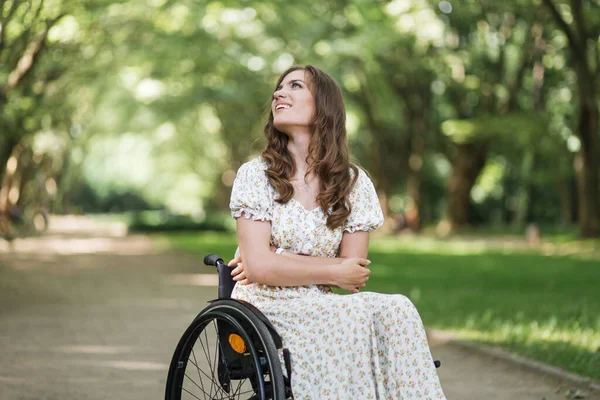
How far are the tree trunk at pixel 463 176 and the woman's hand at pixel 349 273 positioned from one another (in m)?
28.5

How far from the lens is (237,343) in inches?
154

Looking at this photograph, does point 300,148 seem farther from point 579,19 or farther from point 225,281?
point 579,19

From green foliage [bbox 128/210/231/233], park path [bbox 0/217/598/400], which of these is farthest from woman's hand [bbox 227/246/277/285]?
green foliage [bbox 128/210/231/233]

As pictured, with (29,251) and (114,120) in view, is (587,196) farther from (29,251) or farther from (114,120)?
(114,120)

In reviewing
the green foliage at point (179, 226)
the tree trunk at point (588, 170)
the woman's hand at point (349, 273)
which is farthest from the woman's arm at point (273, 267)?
the green foliage at point (179, 226)

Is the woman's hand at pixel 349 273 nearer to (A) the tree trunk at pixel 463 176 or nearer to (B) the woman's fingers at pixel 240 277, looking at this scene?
(B) the woman's fingers at pixel 240 277

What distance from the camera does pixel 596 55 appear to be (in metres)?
23.4

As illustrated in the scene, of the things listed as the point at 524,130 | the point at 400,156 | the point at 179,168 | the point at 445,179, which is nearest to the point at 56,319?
the point at 524,130

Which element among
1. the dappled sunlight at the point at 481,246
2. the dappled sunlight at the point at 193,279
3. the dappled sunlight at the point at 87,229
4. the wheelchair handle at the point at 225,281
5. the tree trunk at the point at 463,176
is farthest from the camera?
the dappled sunlight at the point at 87,229

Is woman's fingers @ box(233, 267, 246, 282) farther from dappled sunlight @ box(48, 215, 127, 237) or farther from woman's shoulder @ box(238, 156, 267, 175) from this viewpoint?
dappled sunlight @ box(48, 215, 127, 237)

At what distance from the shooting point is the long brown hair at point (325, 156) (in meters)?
3.93

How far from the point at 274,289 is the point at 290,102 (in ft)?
2.56

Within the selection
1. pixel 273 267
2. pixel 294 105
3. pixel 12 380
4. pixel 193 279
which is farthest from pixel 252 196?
pixel 193 279

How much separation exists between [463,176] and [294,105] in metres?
29.1
